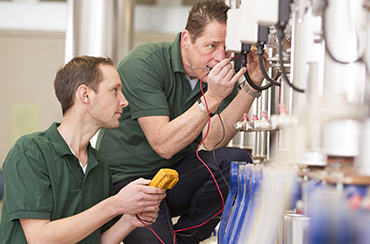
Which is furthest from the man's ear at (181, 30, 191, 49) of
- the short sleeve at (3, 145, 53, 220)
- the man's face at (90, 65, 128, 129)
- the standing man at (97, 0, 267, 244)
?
the short sleeve at (3, 145, 53, 220)

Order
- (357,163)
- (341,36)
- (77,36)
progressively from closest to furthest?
(357,163) → (341,36) → (77,36)

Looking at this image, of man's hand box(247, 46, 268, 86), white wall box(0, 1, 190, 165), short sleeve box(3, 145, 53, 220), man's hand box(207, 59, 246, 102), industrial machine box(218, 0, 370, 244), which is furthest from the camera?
white wall box(0, 1, 190, 165)

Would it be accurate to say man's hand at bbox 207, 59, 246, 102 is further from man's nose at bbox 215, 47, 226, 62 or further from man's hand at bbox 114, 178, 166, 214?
man's hand at bbox 114, 178, 166, 214

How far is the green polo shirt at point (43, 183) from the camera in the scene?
3.67 ft

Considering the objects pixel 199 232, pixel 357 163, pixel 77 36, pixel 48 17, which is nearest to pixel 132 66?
pixel 199 232

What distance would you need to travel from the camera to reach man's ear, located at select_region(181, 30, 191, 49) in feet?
5.43

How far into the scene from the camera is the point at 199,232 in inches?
63.8

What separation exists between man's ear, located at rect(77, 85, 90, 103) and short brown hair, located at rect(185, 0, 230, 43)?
0.50 meters

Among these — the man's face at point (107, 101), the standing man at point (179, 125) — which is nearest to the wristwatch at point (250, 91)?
the standing man at point (179, 125)

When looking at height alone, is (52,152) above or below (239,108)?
below

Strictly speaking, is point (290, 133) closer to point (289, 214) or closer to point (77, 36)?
point (289, 214)

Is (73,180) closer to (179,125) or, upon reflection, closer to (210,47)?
(179,125)

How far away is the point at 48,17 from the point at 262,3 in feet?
12.1

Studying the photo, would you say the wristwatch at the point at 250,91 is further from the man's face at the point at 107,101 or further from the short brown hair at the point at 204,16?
the man's face at the point at 107,101
